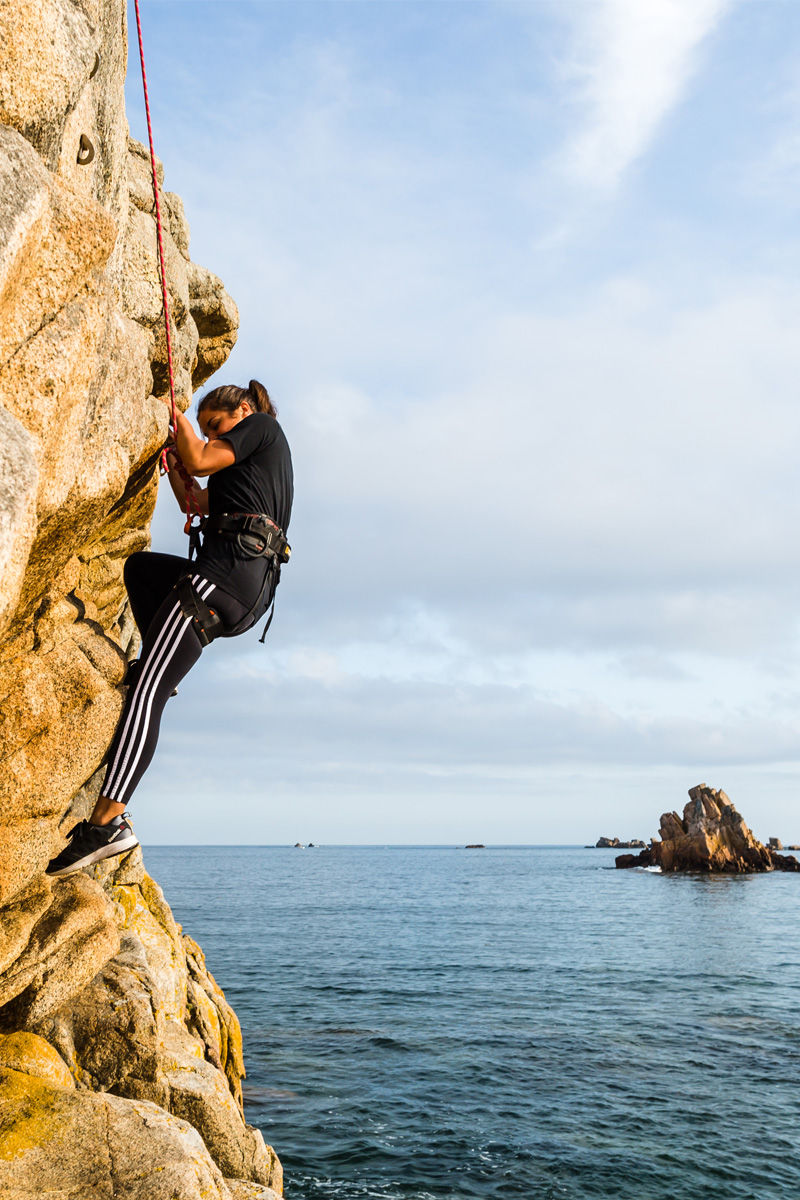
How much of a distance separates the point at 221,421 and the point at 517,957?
41144 mm

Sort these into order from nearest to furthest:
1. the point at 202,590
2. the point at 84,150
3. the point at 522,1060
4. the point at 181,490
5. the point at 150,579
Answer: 1. the point at 84,150
2. the point at 202,590
3. the point at 150,579
4. the point at 181,490
5. the point at 522,1060

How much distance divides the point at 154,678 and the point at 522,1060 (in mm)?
20523

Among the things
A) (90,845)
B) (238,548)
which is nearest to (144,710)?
(90,845)

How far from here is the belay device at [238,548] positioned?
6668 mm

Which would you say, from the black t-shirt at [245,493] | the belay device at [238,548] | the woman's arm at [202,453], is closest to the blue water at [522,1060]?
the belay device at [238,548]

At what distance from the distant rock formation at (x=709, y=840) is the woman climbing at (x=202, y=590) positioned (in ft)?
383

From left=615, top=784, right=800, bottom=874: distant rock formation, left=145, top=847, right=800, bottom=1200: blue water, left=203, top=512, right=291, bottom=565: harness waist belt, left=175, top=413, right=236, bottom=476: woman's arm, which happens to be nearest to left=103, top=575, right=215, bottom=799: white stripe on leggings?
left=203, top=512, right=291, bottom=565: harness waist belt

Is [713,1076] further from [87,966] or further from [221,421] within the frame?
[221,421]

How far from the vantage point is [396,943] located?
4834 centimetres

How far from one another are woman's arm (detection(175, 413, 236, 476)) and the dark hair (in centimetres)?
77

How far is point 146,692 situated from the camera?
6816mm

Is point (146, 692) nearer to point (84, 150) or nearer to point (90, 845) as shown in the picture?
point (90, 845)

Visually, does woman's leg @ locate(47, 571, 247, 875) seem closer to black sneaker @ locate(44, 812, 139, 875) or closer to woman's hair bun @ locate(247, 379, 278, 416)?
black sneaker @ locate(44, 812, 139, 875)

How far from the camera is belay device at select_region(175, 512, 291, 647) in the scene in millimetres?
6668
